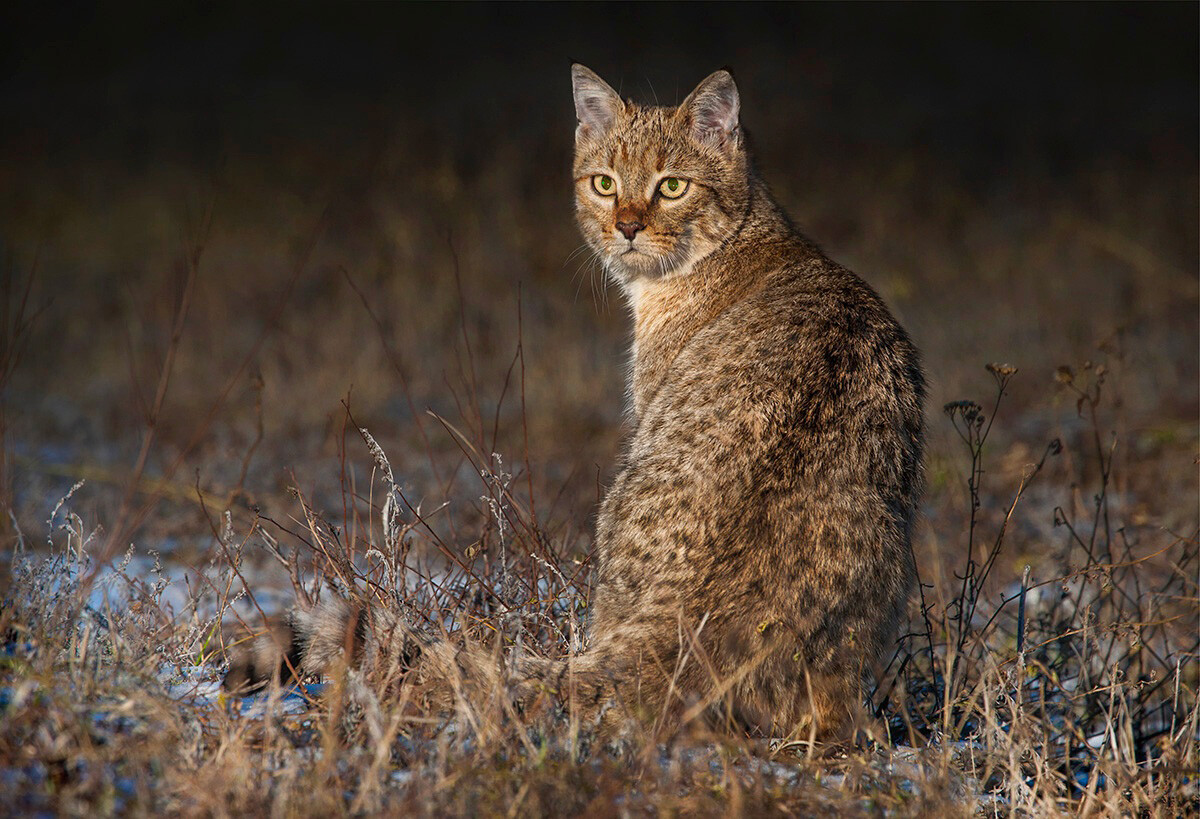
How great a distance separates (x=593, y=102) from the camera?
16.2ft

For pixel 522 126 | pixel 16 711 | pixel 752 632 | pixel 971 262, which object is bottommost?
pixel 16 711

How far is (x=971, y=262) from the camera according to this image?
12.5 m

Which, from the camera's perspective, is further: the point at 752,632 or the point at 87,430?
the point at 87,430

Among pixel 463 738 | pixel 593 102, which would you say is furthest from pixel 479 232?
pixel 463 738

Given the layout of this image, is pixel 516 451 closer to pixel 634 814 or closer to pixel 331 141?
pixel 634 814

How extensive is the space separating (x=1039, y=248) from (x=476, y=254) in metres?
6.51

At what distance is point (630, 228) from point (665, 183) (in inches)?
11.8

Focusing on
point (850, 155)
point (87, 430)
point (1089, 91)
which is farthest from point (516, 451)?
point (1089, 91)

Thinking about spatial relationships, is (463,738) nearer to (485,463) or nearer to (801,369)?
(485,463)

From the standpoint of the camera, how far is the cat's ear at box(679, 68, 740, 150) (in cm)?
452

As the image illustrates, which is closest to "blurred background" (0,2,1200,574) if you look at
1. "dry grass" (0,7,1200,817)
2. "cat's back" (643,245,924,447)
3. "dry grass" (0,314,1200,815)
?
"dry grass" (0,7,1200,817)

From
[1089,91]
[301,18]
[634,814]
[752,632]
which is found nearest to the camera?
[634,814]

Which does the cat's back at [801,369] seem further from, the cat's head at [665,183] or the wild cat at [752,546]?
the cat's head at [665,183]

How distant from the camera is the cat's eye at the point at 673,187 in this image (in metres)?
4.55
